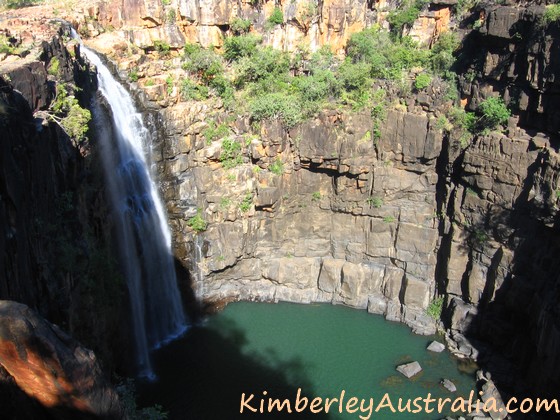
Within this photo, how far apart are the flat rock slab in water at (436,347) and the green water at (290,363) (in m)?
0.21

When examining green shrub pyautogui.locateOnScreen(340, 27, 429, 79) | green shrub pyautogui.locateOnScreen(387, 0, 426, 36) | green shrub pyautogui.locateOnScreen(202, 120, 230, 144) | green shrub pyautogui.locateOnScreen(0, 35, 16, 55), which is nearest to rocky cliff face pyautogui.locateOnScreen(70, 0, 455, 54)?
green shrub pyautogui.locateOnScreen(387, 0, 426, 36)

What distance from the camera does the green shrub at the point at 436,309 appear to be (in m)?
21.2

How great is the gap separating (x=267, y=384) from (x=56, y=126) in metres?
10.9

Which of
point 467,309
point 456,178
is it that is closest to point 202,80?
point 456,178

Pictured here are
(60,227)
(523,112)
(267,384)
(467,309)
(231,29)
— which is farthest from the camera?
(231,29)

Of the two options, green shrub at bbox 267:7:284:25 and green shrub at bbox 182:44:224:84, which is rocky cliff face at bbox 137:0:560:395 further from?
green shrub at bbox 267:7:284:25

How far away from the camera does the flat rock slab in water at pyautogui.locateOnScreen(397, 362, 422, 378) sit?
1814 cm

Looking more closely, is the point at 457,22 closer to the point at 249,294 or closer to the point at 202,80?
the point at 202,80

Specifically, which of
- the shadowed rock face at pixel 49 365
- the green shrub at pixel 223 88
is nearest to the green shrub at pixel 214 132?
the green shrub at pixel 223 88

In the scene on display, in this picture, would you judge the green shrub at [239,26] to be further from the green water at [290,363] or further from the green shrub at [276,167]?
the green water at [290,363]

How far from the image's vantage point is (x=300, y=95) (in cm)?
2184

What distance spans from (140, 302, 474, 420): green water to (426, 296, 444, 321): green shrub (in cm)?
130

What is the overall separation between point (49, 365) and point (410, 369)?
15.1m

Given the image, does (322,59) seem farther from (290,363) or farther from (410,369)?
(410,369)
